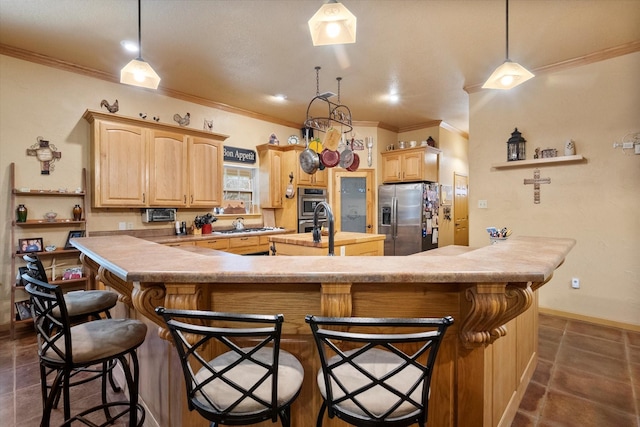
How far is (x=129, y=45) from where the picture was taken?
3.09 meters

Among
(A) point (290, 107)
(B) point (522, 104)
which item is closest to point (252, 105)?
(A) point (290, 107)

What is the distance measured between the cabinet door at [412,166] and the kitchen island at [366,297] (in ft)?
14.1

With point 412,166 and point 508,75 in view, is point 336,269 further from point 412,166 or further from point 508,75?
point 412,166

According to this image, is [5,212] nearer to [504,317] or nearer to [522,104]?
[504,317]

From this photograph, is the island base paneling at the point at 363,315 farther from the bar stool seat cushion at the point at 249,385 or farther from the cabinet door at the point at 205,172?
the cabinet door at the point at 205,172

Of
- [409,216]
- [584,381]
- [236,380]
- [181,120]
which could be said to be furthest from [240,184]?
[584,381]

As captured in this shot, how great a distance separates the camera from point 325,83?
4.08 m

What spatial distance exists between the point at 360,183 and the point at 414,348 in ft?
15.7

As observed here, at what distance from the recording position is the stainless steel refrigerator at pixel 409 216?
5418mm

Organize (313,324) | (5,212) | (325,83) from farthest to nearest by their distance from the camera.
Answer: (325,83), (5,212), (313,324)

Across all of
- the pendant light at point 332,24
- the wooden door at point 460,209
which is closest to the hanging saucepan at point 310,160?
the pendant light at point 332,24

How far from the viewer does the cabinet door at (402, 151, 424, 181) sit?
5.59 metres

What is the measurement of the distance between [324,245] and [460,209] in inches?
192

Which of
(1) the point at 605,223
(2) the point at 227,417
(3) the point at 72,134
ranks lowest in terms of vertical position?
(2) the point at 227,417
